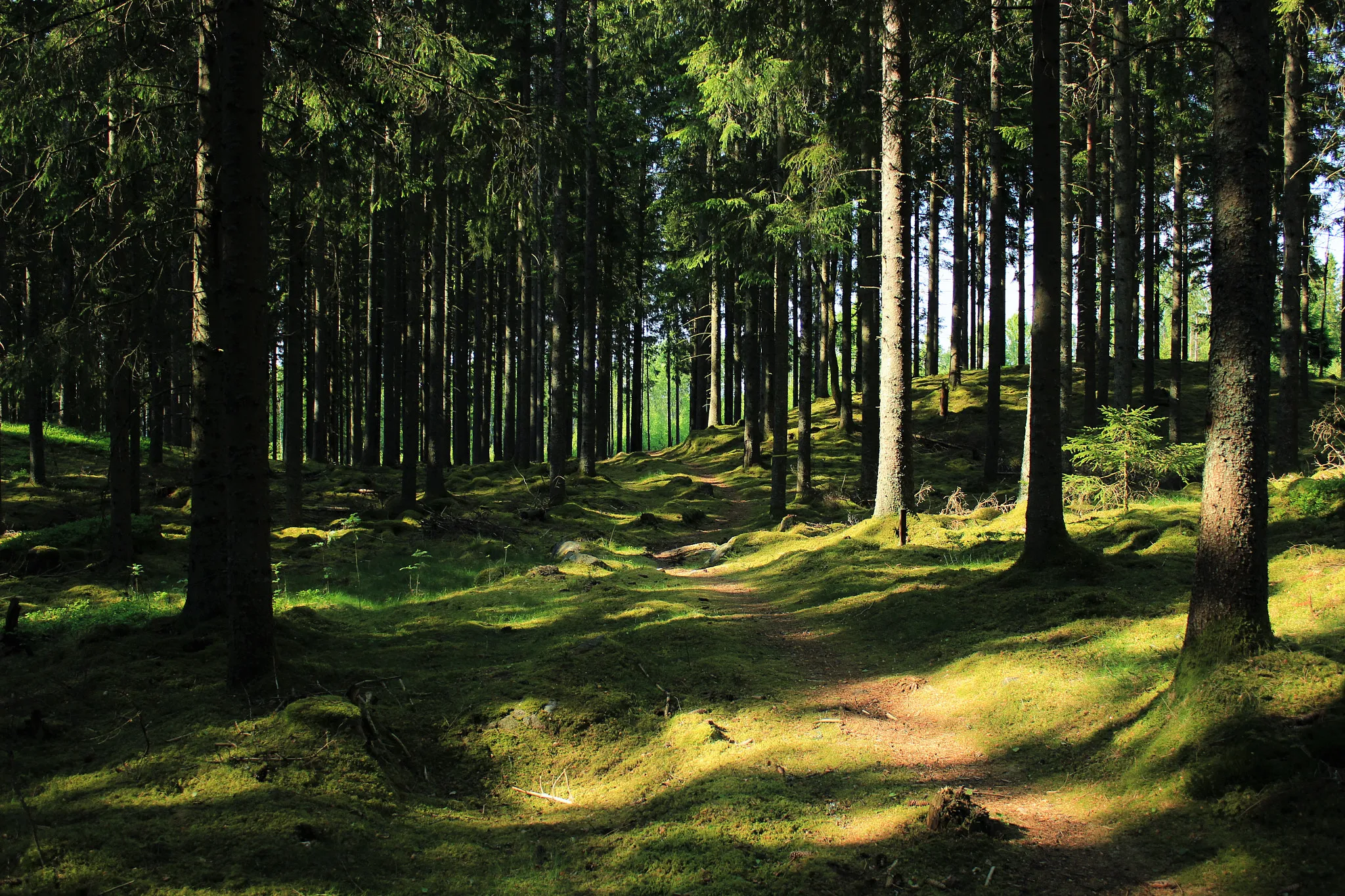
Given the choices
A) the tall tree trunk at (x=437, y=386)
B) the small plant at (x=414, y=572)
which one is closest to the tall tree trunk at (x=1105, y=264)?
the tall tree trunk at (x=437, y=386)

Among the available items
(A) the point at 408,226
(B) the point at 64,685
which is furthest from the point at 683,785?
(A) the point at 408,226

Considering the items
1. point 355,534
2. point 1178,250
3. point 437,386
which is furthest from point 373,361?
point 1178,250

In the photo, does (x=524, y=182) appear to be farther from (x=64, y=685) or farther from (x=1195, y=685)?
(x=1195, y=685)

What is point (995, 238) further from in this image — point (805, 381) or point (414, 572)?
point (414, 572)

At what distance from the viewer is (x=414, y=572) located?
36.8 ft

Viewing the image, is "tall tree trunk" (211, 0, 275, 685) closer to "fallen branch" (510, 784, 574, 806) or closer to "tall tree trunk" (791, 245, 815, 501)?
"fallen branch" (510, 784, 574, 806)

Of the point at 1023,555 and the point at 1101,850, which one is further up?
the point at 1023,555

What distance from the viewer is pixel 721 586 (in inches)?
441

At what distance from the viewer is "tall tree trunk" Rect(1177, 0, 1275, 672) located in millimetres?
4586

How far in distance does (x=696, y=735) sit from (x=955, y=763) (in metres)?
1.81

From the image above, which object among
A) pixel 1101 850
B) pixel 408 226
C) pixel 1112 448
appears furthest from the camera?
pixel 1112 448

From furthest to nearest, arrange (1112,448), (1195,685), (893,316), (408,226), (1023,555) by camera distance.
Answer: (893,316)
(1112,448)
(1023,555)
(408,226)
(1195,685)

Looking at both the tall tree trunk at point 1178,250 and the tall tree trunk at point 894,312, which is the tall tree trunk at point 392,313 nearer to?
the tall tree trunk at point 894,312

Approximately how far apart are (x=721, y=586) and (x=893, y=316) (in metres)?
5.32
